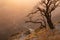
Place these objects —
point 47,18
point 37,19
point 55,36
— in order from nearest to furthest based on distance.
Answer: point 55,36 → point 47,18 → point 37,19

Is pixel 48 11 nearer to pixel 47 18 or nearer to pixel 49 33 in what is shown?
pixel 47 18

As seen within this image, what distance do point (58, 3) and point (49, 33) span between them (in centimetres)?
635

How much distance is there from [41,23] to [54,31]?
13.2 ft

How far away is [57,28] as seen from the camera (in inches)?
1652

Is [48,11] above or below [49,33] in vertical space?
above

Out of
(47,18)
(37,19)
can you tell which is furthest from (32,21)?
(47,18)

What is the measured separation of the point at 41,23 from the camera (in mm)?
43250

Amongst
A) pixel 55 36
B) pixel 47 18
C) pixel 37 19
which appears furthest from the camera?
pixel 37 19

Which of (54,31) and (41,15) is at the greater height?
(41,15)

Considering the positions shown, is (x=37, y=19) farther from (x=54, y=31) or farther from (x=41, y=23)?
(x=54, y=31)

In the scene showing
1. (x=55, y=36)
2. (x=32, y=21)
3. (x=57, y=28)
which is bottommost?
(x=55, y=36)

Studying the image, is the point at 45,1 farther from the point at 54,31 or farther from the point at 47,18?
the point at 54,31

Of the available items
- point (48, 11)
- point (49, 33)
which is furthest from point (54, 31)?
point (48, 11)

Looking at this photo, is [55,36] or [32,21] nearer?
[55,36]
